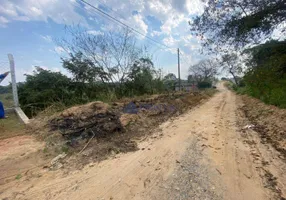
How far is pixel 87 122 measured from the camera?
214 inches

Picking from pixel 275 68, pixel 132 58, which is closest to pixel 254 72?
pixel 275 68

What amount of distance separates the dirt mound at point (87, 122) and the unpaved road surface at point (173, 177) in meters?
1.46

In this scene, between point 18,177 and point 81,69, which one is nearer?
point 18,177

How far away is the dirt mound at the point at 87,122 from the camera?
504 cm

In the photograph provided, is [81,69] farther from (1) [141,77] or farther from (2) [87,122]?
(2) [87,122]

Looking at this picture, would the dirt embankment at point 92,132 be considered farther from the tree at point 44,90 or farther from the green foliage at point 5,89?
the tree at point 44,90

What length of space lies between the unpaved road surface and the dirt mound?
146 centimetres

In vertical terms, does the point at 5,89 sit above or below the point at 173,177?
above

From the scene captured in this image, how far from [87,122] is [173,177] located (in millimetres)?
3329

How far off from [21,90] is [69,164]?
8734mm

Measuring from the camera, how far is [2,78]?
22.9 ft

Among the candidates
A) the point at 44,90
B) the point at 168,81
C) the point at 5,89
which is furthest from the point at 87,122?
the point at 168,81

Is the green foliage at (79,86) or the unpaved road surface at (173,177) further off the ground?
the green foliage at (79,86)

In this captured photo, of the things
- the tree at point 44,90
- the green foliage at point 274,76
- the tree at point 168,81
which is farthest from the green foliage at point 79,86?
the green foliage at point 274,76
